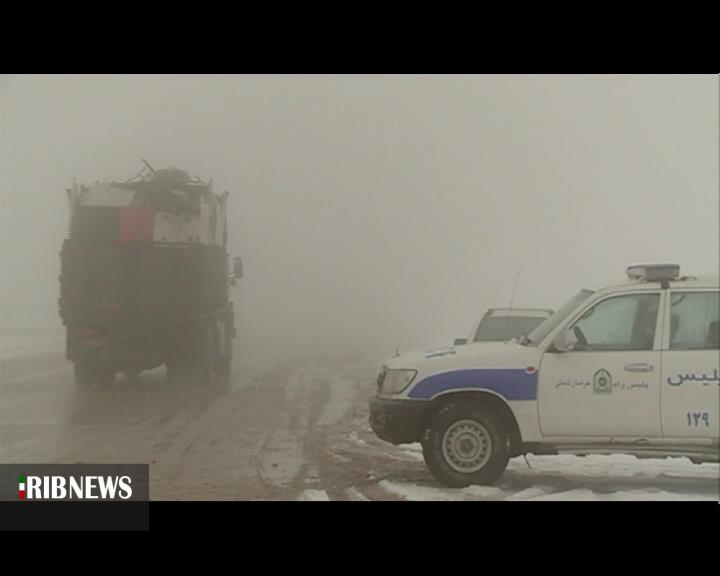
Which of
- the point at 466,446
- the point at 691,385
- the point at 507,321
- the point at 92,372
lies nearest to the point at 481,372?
the point at 466,446

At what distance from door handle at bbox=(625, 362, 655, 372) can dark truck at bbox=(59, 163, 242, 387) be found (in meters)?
3.73

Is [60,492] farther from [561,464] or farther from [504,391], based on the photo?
[561,464]

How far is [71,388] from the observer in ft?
32.1

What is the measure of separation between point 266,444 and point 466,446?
1911mm

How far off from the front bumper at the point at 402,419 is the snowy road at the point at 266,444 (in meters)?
0.45

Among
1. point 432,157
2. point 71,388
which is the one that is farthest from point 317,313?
point 71,388

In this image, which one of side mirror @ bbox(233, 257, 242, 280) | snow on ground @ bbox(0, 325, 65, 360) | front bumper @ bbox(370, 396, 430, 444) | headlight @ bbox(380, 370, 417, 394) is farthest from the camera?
side mirror @ bbox(233, 257, 242, 280)

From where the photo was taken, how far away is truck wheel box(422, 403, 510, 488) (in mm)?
8320

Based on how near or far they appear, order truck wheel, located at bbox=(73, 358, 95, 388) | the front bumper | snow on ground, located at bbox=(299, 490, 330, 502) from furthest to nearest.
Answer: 1. truck wheel, located at bbox=(73, 358, 95, 388)
2. the front bumper
3. snow on ground, located at bbox=(299, 490, 330, 502)

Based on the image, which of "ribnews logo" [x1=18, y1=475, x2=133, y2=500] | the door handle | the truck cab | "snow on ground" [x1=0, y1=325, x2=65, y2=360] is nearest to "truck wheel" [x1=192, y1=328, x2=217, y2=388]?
"snow on ground" [x1=0, y1=325, x2=65, y2=360]

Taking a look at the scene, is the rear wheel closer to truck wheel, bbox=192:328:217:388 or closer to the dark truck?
the dark truck

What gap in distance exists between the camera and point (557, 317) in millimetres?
8781

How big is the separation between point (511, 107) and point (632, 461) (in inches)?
136

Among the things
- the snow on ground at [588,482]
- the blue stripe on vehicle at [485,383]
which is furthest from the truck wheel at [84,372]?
the blue stripe on vehicle at [485,383]
